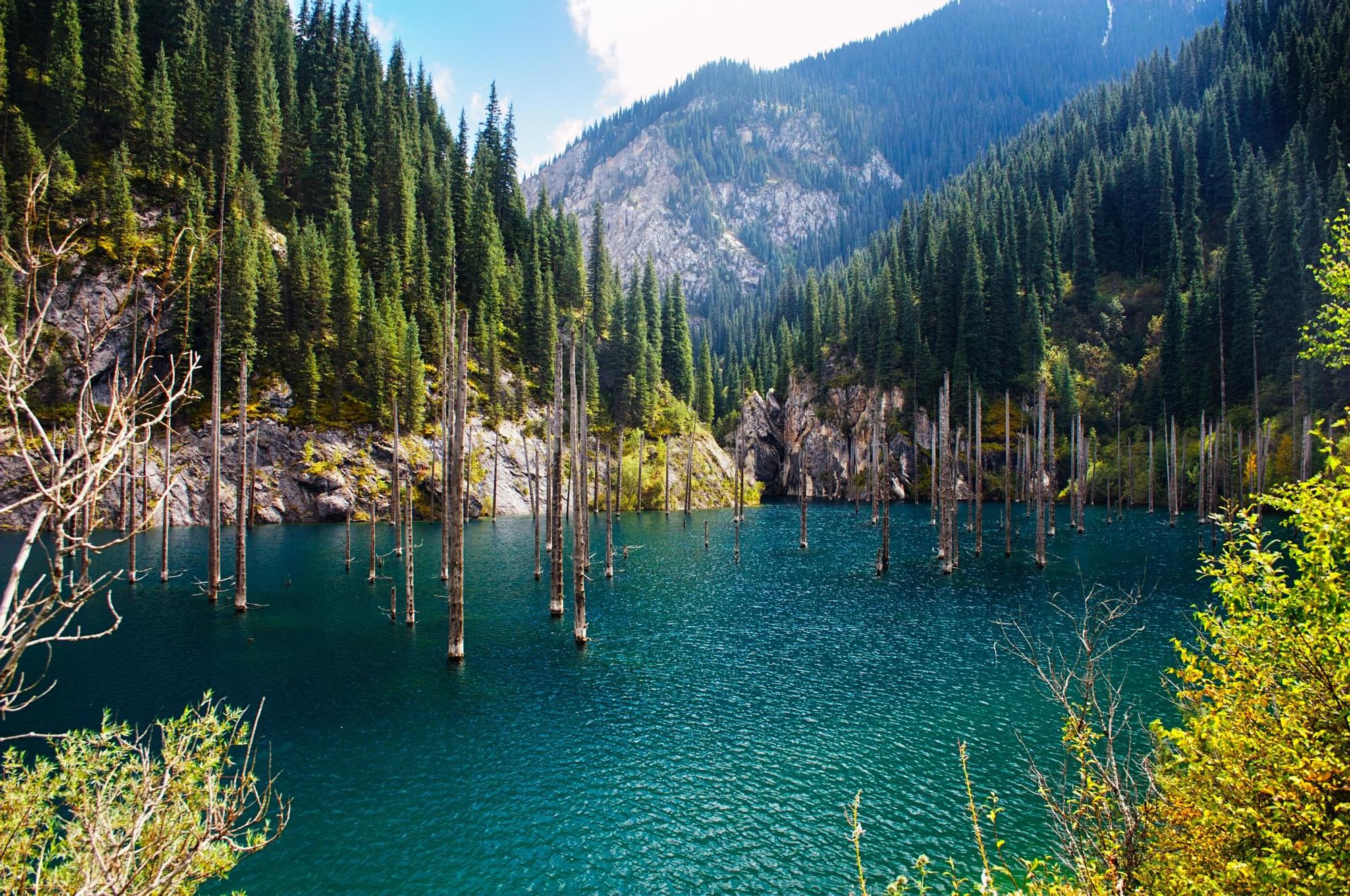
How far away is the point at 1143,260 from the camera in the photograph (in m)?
114

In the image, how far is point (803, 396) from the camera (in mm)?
124438

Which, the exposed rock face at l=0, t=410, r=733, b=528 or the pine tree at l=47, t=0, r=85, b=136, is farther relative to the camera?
the pine tree at l=47, t=0, r=85, b=136

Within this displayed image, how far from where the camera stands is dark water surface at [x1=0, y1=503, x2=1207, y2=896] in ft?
50.4

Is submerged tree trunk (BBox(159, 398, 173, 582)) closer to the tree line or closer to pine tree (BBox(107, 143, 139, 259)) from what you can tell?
the tree line

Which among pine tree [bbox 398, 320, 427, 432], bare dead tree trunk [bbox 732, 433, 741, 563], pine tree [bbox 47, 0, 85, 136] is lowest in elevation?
bare dead tree trunk [bbox 732, 433, 741, 563]

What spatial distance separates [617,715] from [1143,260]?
12891 centimetres

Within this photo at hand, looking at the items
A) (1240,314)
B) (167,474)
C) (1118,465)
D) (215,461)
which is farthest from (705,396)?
(167,474)

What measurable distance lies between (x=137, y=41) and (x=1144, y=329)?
476 feet

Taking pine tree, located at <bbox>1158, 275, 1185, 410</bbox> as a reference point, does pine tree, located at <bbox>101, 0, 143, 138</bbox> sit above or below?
above

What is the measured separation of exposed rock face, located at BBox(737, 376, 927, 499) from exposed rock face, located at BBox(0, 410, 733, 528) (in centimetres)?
4738

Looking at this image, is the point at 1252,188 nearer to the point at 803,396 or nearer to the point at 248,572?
the point at 803,396

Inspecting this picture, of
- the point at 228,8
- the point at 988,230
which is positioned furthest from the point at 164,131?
the point at 988,230

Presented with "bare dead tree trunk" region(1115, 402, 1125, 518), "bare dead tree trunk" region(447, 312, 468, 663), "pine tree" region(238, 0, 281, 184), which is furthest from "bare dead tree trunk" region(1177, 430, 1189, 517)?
"pine tree" region(238, 0, 281, 184)

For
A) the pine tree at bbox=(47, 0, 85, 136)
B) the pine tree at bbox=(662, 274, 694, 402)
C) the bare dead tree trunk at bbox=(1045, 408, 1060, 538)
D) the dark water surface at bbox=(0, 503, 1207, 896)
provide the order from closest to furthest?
the dark water surface at bbox=(0, 503, 1207, 896), the bare dead tree trunk at bbox=(1045, 408, 1060, 538), the pine tree at bbox=(47, 0, 85, 136), the pine tree at bbox=(662, 274, 694, 402)
